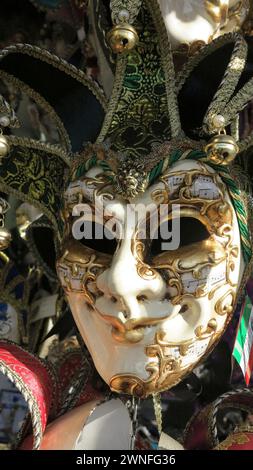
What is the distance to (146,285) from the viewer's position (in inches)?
62.7

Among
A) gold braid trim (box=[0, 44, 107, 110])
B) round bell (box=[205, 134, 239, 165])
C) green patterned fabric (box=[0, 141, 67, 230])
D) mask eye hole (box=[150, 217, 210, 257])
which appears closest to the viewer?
round bell (box=[205, 134, 239, 165])

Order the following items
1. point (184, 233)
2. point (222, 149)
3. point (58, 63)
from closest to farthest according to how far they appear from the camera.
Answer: point (222, 149) → point (184, 233) → point (58, 63)

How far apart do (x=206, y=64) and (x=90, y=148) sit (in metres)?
0.29

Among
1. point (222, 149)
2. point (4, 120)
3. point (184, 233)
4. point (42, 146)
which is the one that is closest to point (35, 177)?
point (42, 146)

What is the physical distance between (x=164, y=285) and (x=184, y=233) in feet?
0.40

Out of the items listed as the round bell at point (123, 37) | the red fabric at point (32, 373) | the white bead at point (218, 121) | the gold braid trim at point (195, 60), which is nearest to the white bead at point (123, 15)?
the round bell at point (123, 37)

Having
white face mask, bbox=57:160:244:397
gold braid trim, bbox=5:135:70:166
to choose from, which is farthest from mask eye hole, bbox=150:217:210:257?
gold braid trim, bbox=5:135:70:166

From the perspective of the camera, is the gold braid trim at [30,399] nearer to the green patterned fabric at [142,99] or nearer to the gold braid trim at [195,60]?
Result: the green patterned fabric at [142,99]

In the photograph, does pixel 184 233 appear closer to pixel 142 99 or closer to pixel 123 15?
pixel 142 99

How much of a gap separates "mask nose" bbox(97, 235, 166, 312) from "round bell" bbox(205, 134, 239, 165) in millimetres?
228

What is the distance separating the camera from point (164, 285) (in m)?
1.62

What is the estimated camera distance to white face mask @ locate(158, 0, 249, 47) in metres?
1.92

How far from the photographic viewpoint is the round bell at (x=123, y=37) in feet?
5.42

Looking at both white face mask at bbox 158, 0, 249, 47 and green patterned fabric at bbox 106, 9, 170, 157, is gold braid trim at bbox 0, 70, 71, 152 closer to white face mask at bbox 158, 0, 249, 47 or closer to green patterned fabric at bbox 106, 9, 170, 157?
green patterned fabric at bbox 106, 9, 170, 157
